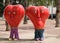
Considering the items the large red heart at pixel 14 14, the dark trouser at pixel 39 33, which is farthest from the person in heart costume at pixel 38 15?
the large red heart at pixel 14 14

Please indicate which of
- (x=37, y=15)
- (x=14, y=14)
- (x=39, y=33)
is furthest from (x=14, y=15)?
(x=39, y=33)

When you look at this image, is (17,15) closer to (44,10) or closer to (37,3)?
(44,10)

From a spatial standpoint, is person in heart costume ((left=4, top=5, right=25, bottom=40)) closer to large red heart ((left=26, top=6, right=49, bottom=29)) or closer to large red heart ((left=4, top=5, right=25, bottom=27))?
large red heart ((left=4, top=5, right=25, bottom=27))

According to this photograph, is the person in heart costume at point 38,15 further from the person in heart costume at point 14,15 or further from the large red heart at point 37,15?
the person in heart costume at point 14,15

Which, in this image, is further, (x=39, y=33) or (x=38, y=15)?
(x=39, y=33)

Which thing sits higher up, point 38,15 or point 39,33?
point 38,15

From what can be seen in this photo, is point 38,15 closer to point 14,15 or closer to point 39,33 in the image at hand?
point 39,33

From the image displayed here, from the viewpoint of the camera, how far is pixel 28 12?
11.4m

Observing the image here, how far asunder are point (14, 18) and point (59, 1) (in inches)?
Result: 293

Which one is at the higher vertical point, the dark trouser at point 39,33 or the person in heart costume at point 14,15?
the person in heart costume at point 14,15

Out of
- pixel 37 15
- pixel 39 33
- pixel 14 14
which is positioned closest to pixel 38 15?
pixel 37 15

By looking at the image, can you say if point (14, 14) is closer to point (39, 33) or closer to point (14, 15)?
point (14, 15)

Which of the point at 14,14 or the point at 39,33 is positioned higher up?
the point at 14,14

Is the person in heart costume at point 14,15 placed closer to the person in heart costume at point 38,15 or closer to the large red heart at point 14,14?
the large red heart at point 14,14
